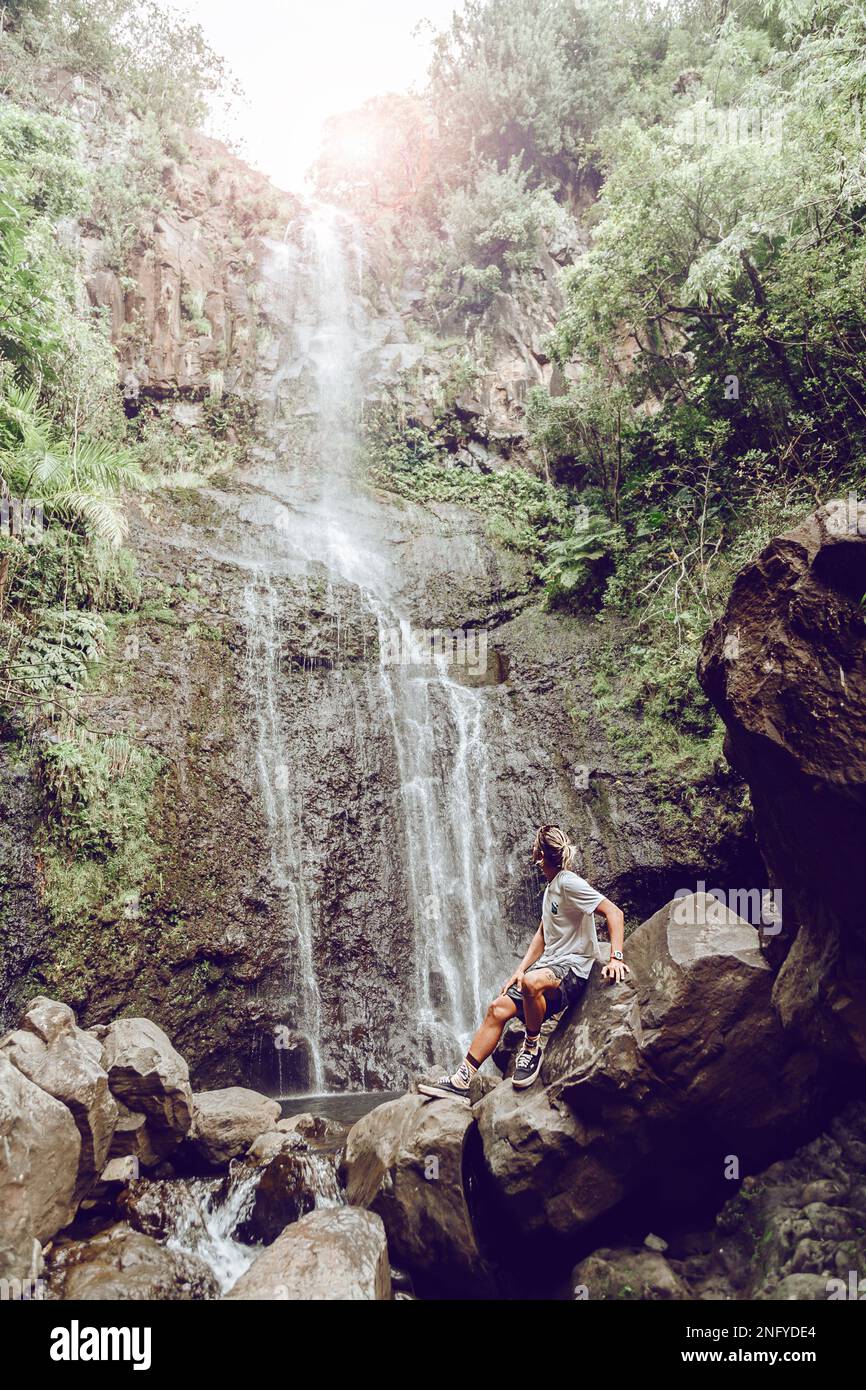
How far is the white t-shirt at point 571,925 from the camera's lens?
17.3ft

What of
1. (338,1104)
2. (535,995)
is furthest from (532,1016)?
(338,1104)

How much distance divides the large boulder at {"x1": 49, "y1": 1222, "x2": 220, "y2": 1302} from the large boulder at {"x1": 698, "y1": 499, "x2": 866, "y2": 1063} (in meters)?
4.41

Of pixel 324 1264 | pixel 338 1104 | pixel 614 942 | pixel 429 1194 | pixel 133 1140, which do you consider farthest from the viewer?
pixel 338 1104

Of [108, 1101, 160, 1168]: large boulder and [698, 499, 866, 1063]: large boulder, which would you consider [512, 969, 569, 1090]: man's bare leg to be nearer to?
[698, 499, 866, 1063]: large boulder

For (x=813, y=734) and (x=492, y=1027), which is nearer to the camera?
(x=813, y=734)

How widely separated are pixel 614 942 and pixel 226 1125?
3917mm

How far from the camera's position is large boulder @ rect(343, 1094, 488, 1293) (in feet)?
15.6

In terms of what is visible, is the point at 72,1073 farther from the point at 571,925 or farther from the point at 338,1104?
the point at 571,925

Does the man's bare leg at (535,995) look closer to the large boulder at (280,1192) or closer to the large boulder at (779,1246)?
the large boulder at (779,1246)

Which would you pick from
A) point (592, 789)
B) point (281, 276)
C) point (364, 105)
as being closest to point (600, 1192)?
point (592, 789)

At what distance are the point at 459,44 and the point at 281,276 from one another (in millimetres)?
9813

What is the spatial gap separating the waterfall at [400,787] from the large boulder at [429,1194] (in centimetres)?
352

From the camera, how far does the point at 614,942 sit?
5137 millimetres

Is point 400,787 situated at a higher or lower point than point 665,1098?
higher
